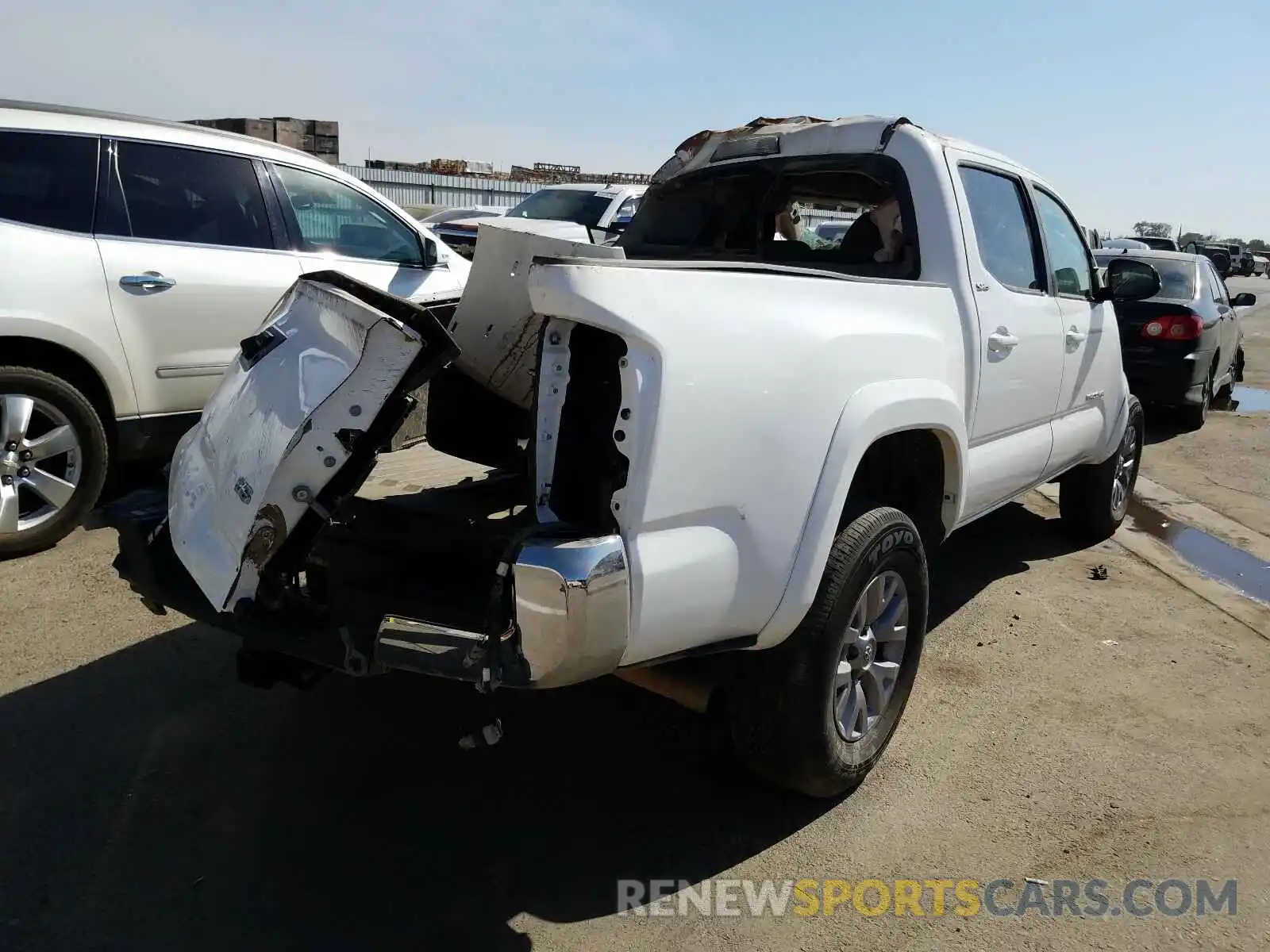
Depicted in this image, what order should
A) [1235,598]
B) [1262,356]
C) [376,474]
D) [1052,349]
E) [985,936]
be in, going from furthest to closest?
[1262,356]
[1235,598]
[1052,349]
[376,474]
[985,936]

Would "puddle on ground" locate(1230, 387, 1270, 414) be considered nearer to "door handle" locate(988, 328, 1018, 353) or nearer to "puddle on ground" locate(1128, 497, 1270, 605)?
"puddle on ground" locate(1128, 497, 1270, 605)

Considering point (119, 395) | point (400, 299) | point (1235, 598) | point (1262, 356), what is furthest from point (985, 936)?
point (1262, 356)

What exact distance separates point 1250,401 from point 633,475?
495 inches

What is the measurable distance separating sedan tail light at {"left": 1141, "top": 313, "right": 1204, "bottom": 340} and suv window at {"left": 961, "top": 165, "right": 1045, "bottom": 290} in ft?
18.6

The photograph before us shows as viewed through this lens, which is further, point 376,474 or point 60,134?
point 60,134

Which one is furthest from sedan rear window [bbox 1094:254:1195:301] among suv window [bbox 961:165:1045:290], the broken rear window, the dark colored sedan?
the broken rear window

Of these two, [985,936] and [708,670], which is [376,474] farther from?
[985,936]

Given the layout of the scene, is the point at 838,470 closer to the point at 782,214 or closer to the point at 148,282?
the point at 782,214

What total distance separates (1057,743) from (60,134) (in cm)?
500

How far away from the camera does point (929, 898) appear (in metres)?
2.68

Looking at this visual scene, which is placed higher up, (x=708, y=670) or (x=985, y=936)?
(x=708, y=670)

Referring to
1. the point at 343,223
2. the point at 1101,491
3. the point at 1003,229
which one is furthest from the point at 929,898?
the point at 343,223

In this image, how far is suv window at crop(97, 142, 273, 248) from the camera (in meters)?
4.88

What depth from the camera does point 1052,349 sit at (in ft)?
14.4
